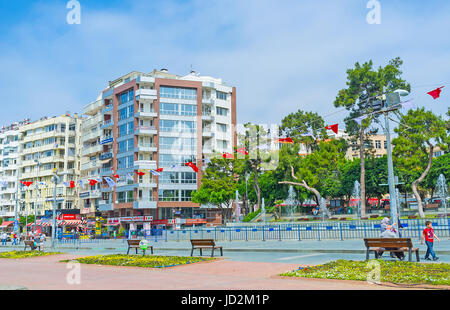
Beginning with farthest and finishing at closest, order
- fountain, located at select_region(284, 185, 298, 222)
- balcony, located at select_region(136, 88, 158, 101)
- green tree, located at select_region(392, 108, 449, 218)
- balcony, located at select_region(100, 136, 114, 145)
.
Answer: balcony, located at select_region(100, 136, 114, 145) < balcony, located at select_region(136, 88, 158, 101) < fountain, located at select_region(284, 185, 298, 222) < green tree, located at select_region(392, 108, 449, 218)

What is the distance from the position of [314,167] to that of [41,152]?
5699 centimetres

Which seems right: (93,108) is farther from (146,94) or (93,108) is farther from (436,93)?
(436,93)

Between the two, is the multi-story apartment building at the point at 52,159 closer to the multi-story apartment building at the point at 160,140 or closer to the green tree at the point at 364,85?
the multi-story apartment building at the point at 160,140

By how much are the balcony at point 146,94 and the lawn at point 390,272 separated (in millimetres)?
54363

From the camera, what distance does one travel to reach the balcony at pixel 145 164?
2427 inches

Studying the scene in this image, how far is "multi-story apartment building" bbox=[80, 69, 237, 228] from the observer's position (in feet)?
204

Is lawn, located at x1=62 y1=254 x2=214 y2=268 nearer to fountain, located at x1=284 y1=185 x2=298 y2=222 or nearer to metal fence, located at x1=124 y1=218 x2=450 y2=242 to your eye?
metal fence, located at x1=124 y1=218 x2=450 y2=242

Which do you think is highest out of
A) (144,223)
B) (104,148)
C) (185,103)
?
(185,103)

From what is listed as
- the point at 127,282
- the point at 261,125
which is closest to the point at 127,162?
the point at 261,125

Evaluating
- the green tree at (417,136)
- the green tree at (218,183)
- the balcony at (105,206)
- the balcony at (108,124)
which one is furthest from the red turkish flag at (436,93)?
the balcony at (108,124)

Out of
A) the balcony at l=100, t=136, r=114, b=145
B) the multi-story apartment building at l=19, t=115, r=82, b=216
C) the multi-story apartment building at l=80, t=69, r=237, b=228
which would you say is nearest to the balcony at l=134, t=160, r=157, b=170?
the multi-story apartment building at l=80, t=69, r=237, b=228

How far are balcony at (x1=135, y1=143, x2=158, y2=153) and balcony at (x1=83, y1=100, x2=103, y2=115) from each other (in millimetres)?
15200
